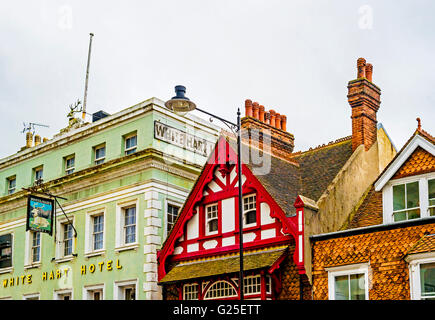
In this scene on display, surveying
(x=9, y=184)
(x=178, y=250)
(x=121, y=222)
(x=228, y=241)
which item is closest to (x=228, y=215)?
(x=228, y=241)

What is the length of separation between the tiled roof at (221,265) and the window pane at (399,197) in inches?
151

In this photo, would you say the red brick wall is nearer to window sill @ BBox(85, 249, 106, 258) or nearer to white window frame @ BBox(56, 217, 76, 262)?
window sill @ BBox(85, 249, 106, 258)

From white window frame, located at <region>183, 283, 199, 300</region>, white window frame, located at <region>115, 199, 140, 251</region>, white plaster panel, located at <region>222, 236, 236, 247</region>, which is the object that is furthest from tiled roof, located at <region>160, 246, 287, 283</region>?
white window frame, located at <region>115, 199, 140, 251</region>

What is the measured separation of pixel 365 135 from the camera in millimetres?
25516

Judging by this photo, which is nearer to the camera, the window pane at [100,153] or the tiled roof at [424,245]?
the tiled roof at [424,245]

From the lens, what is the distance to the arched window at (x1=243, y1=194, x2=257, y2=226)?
2381 cm

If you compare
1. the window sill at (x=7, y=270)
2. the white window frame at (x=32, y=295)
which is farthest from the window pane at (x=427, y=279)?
the window sill at (x=7, y=270)

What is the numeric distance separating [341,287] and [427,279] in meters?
2.85

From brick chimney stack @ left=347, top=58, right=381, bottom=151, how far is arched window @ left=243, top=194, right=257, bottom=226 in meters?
4.58

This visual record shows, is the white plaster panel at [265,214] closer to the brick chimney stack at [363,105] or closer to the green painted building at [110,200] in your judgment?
the brick chimney stack at [363,105]

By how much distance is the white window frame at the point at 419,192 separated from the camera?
20.2 m

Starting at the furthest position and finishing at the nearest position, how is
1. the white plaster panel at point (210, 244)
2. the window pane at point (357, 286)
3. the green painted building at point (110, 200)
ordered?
the green painted building at point (110, 200), the white plaster panel at point (210, 244), the window pane at point (357, 286)

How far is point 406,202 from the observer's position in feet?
68.7

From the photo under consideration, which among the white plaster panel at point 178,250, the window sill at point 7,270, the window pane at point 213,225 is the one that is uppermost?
the window pane at point 213,225
